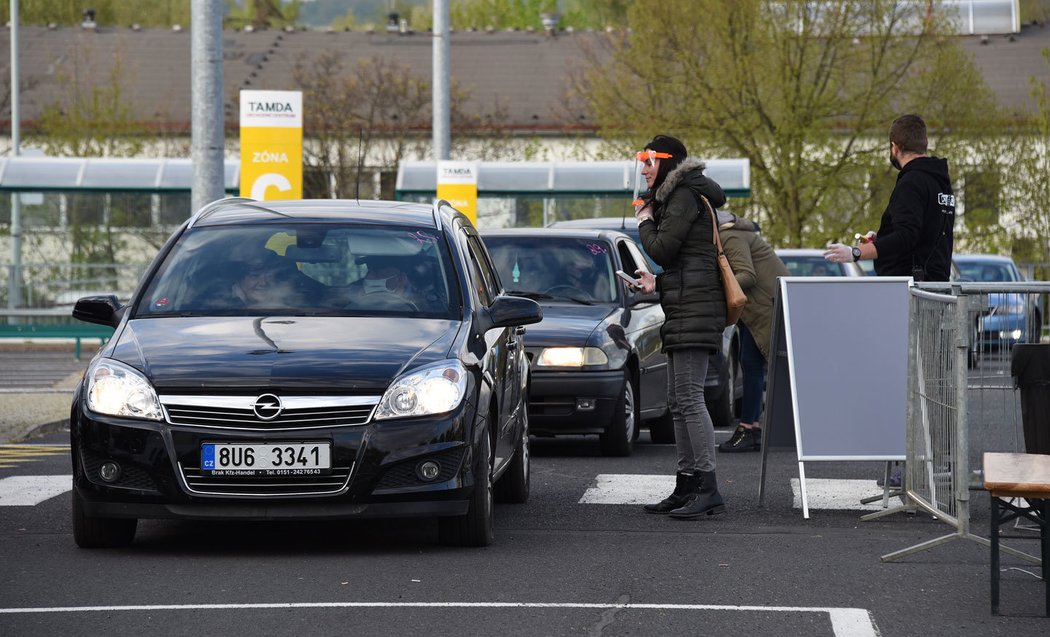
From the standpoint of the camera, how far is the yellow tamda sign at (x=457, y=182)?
2242 centimetres

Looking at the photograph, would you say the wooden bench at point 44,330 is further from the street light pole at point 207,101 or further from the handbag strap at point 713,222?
the handbag strap at point 713,222

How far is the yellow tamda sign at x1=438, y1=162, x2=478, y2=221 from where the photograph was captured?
22.4 m

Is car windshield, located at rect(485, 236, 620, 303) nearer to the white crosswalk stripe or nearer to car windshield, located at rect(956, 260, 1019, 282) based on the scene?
the white crosswalk stripe

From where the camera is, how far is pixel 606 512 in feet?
31.0

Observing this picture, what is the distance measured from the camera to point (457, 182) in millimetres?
22516

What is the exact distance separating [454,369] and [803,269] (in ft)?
37.8

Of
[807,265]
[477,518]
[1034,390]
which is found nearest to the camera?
[477,518]

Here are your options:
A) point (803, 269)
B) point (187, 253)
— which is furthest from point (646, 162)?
point (803, 269)

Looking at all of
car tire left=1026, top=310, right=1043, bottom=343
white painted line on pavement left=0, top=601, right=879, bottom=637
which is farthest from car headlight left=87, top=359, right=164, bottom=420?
car tire left=1026, top=310, right=1043, bottom=343

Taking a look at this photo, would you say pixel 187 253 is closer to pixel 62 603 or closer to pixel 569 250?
pixel 62 603

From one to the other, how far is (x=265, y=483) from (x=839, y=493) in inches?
164

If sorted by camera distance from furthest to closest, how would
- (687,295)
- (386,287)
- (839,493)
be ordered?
(839,493) < (687,295) < (386,287)

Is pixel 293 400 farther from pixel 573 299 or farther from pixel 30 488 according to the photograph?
pixel 573 299

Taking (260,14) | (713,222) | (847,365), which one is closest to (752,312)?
(847,365)
